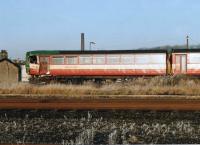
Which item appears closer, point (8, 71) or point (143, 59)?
point (143, 59)

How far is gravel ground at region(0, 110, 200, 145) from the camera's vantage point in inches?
392

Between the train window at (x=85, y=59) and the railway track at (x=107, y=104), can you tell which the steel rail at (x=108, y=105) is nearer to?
the railway track at (x=107, y=104)

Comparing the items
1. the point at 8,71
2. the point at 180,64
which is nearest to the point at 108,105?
the point at 180,64

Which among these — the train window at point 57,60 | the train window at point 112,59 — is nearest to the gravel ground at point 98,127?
the train window at point 112,59

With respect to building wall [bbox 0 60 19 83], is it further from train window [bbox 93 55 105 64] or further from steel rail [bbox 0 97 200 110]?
steel rail [bbox 0 97 200 110]

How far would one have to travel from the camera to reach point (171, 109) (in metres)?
15.5

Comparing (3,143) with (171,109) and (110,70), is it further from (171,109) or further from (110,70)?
(110,70)

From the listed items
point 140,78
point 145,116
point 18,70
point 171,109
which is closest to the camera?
point 145,116

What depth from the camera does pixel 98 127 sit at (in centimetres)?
1170

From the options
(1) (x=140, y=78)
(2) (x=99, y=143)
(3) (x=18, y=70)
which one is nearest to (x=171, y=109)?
(2) (x=99, y=143)

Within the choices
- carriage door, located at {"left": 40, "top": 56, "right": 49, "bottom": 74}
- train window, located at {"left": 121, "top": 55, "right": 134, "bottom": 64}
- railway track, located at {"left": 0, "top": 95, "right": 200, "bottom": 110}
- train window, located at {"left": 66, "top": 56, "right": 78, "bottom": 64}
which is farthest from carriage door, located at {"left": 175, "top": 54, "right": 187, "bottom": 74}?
railway track, located at {"left": 0, "top": 95, "right": 200, "bottom": 110}

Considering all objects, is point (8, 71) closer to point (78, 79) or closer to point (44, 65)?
point (44, 65)

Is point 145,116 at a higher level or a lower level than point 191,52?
lower

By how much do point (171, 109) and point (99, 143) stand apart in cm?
660
